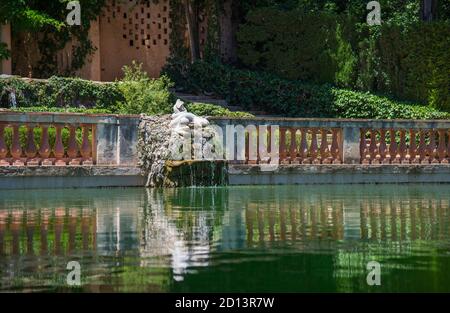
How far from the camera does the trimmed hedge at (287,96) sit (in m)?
29.5

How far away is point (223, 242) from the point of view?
9.87 meters

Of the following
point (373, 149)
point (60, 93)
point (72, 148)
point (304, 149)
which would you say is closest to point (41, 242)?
point (72, 148)

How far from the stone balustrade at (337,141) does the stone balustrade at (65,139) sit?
1.67 m

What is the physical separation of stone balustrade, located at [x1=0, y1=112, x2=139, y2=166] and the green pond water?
1.75m

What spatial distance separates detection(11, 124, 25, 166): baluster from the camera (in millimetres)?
17656

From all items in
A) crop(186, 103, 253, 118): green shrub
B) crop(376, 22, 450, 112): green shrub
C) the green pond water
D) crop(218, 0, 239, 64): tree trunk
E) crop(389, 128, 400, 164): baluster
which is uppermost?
crop(218, 0, 239, 64): tree trunk

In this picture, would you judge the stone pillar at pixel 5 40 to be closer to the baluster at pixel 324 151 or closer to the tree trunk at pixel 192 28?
the tree trunk at pixel 192 28

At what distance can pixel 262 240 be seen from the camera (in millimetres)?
10070

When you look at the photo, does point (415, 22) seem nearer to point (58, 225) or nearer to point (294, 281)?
point (58, 225)

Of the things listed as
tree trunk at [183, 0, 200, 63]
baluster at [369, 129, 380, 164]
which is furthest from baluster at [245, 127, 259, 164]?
tree trunk at [183, 0, 200, 63]

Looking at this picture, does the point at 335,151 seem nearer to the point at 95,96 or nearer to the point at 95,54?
the point at 95,96

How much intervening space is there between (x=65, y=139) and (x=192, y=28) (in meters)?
16.4

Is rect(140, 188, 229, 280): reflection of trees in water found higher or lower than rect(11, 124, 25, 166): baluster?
lower

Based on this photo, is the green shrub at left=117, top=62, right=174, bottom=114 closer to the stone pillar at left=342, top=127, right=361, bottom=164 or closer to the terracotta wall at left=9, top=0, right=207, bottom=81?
the terracotta wall at left=9, top=0, right=207, bottom=81
